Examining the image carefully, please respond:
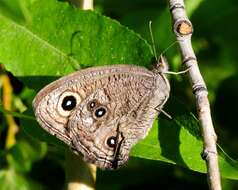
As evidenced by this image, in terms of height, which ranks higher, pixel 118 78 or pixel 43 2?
pixel 43 2

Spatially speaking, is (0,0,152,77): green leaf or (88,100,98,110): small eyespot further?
(88,100,98,110): small eyespot

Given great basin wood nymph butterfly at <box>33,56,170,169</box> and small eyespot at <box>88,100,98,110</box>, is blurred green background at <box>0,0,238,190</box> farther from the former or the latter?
small eyespot at <box>88,100,98,110</box>

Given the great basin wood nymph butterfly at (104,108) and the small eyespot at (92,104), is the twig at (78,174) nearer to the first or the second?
the great basin wood nymph butterfly at (104,108)

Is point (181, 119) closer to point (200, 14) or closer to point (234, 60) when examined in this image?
point (200, 14)

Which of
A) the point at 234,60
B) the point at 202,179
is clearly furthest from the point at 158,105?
the point at 234,60

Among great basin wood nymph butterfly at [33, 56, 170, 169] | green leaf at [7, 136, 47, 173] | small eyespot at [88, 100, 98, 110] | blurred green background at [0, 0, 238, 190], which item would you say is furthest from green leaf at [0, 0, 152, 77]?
green leaf at [7, 136, 47, 173]

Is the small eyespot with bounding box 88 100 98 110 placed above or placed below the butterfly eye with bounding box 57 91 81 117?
above
